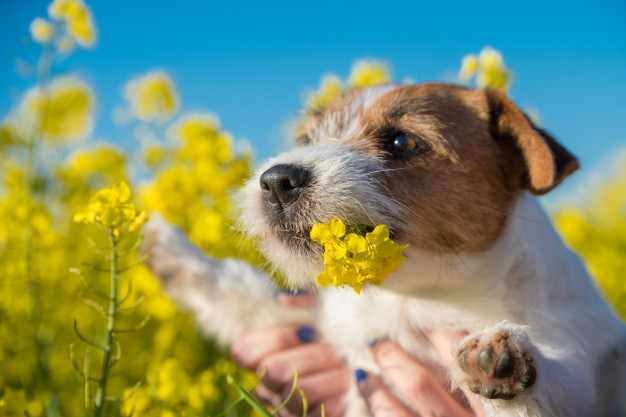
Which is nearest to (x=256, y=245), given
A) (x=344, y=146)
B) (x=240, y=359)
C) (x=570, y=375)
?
(x=344, y=146)

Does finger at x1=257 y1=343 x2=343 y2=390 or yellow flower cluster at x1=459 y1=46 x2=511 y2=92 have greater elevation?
yellow flower cluster at x1=459 y1=46 x2=511 y2=92

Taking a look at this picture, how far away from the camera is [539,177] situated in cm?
187

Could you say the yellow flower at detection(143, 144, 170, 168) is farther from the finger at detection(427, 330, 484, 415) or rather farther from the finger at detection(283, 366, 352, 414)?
the finger at detection(427, 330, 484, 415)

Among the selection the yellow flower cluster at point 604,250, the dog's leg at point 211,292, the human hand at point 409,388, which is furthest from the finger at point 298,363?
the yellow flower cluster at point 604,250

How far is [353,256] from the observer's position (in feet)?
4.06

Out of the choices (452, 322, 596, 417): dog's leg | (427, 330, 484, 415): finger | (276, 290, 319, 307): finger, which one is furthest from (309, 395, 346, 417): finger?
(452, 322, 596, 417): dog's leg

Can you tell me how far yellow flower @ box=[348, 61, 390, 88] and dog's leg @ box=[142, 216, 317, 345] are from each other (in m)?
1.56

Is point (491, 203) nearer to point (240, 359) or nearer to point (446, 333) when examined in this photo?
point (446, 333)

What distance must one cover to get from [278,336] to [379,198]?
1158 mm

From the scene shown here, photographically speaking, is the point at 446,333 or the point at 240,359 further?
the point at 240,359

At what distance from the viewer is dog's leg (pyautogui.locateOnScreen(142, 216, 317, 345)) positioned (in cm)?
280

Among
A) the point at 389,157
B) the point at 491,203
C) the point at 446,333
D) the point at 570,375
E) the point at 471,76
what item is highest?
the point at 471,76

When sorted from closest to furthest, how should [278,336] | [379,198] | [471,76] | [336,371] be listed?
[379,198]
[336,371]
[278,336]
[471,76]

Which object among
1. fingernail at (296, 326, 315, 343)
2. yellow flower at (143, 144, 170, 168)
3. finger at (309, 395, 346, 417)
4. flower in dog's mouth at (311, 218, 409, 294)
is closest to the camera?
flower in dog's mouth at (311, 218, 409, 294)
